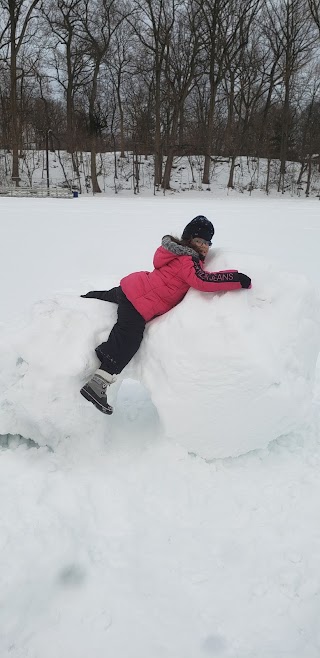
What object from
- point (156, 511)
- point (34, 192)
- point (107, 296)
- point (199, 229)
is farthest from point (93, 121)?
point (156, 511)

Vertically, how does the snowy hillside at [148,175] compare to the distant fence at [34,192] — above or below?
above

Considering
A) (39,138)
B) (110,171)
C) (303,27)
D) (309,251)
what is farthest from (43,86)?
(309,251)

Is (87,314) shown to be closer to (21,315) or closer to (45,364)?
(45,364)

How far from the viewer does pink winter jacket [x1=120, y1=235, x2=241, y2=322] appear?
2.55m

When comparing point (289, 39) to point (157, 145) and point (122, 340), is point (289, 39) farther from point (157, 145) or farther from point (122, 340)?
point (122, 340)

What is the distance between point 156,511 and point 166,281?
134cm

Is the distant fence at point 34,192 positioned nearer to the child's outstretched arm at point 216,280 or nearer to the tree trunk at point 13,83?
the tree trunk at point 13,83

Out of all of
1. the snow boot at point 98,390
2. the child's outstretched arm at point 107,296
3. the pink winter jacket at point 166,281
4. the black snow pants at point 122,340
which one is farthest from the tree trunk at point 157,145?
the snow boot at point 98,390

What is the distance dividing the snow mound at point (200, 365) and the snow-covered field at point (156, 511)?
1 cm

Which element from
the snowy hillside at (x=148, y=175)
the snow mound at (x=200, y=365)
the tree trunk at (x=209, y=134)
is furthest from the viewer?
the snowy hillside at (x=148, y=175)

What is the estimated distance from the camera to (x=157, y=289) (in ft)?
8.76

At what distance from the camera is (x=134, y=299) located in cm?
266

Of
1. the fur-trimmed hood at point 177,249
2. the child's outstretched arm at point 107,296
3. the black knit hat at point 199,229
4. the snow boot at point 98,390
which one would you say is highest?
the black knit hat at point 199,229

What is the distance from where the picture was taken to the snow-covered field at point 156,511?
1849 mm
